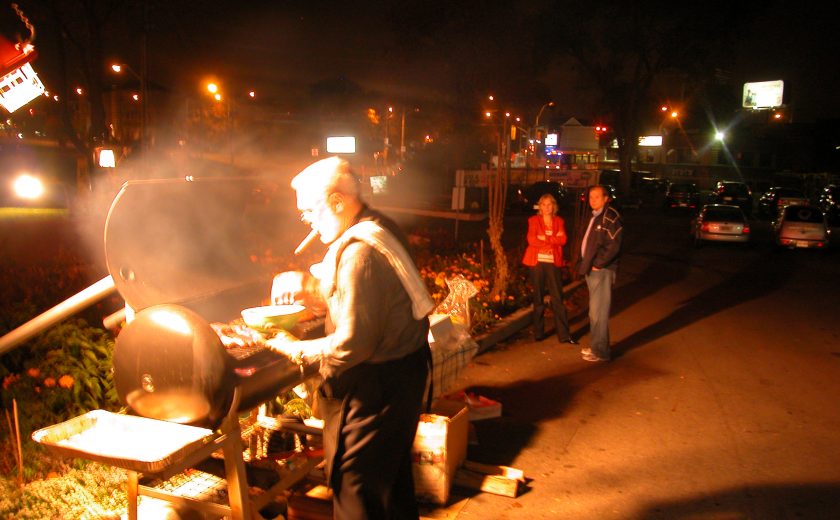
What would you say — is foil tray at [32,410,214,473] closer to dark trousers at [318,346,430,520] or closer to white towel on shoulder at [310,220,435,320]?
dark trousers at [318,346,430,520]

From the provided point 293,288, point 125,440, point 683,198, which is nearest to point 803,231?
point 683,198

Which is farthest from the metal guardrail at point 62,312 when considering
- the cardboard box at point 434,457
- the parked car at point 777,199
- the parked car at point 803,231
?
the parked car at point 777,199

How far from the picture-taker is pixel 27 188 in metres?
33.5

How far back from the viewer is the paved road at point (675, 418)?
4.77 m

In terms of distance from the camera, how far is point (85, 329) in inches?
227

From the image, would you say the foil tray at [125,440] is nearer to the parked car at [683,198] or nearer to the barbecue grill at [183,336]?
the barbecue grill at [183,336]

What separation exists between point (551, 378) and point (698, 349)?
261cm

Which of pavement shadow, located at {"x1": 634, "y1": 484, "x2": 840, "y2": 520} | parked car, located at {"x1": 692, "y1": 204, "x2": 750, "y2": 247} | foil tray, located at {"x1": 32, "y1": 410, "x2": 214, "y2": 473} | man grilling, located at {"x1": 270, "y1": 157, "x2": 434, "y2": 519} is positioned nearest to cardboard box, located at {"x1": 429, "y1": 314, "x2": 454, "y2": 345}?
man grilling, located at {"x1": 270, "y1": 157, "x2": 434, "y2": 519}

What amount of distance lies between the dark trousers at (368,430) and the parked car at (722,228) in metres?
21.2

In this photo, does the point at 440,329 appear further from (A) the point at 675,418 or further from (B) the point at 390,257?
(A) the point at 675,418

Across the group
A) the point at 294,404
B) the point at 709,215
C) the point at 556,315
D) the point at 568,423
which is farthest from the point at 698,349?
the point at 709,215

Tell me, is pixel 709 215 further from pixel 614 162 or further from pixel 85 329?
pixel 614 162

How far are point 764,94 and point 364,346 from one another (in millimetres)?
58392

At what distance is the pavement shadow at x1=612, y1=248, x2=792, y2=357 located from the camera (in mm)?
9727
